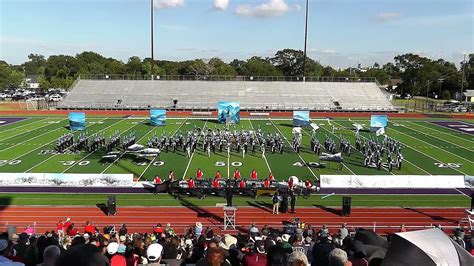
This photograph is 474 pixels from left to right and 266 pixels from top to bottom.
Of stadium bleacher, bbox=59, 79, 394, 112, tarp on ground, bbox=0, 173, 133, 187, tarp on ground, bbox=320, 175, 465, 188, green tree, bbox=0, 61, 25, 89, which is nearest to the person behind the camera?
tarp on ground, bbox=320, 175, 465, 188

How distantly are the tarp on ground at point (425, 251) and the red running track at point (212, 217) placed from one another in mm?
11611

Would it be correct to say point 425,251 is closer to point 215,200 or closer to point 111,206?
point 111,206

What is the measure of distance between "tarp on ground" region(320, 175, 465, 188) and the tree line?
5823 centimetres

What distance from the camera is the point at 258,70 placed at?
9875cm

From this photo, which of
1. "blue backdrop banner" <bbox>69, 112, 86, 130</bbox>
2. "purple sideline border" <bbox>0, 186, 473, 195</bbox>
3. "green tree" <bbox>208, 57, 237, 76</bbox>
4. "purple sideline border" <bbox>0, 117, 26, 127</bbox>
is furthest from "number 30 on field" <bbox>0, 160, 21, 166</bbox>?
"green tree" <bbox>208, 57, 237, 76</bbox>

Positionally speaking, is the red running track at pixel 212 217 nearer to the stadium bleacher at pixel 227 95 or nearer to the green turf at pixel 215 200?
the green turf at pixel 215 200

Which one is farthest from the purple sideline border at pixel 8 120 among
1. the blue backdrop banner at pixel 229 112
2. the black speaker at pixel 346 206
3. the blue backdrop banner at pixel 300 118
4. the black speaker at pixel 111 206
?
the black speaker at pixel 346 206

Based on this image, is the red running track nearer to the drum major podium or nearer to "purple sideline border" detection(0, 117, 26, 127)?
the drum major podium

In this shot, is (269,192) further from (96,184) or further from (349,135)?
(349,135)

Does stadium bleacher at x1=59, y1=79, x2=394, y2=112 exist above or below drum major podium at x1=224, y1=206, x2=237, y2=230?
above

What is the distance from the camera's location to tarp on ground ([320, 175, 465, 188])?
19.6 metres

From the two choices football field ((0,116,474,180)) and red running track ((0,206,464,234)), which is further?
football field ((0,116,474,180))

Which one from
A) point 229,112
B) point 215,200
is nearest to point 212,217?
point 215,200

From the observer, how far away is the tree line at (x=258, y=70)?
89.0 meters
